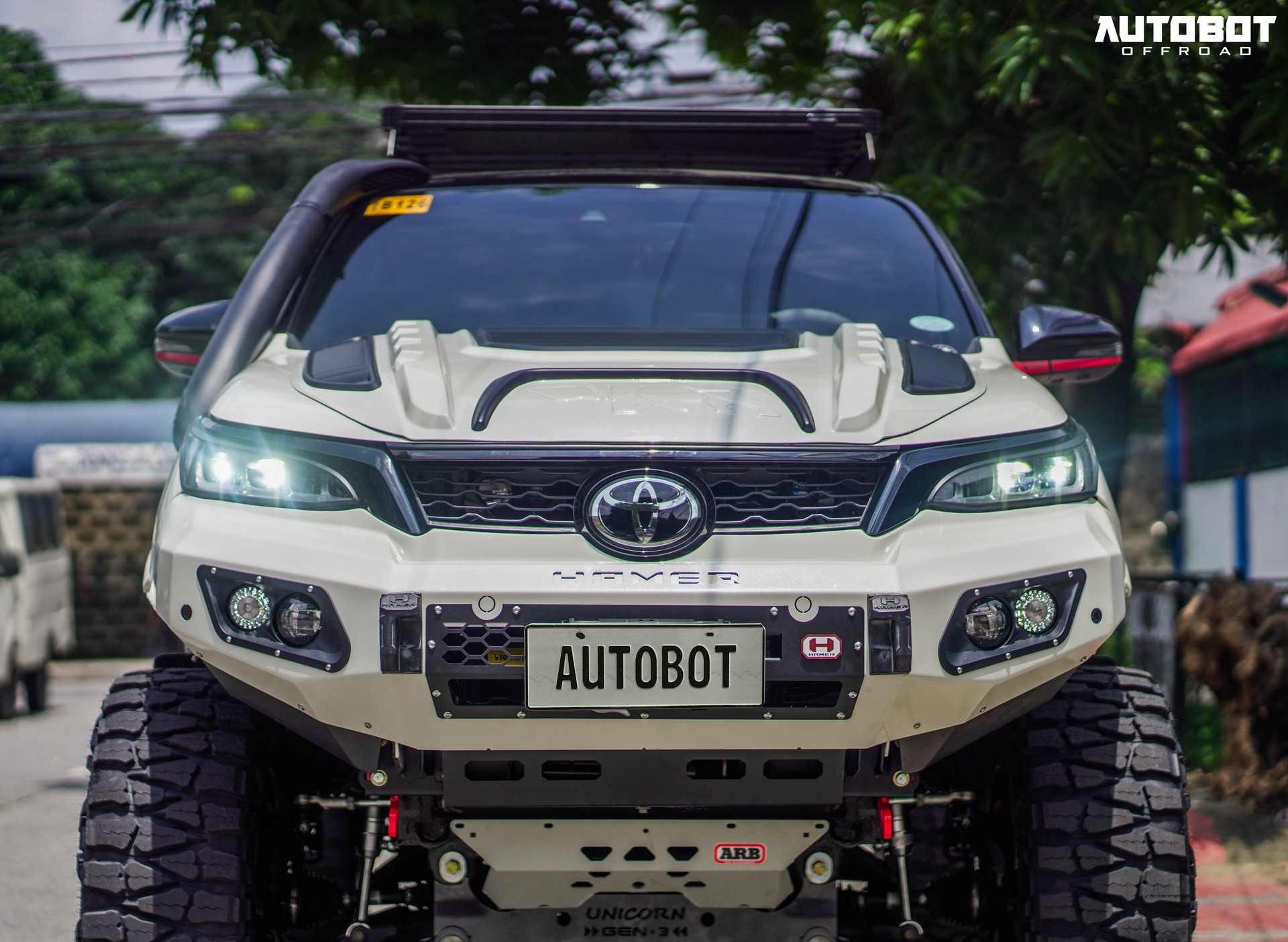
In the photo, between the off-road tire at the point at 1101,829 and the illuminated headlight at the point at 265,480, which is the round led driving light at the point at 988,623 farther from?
the illuminated headlight at the point at 265,480

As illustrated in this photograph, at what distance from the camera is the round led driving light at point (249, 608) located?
275 centimetres

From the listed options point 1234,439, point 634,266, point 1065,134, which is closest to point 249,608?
point 634,266

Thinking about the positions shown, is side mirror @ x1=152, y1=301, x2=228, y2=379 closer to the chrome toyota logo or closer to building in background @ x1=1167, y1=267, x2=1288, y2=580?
the chrome toyota logo

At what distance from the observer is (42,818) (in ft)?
24.2

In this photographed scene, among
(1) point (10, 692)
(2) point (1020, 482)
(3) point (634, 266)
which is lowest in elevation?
(1) point (10, 692)

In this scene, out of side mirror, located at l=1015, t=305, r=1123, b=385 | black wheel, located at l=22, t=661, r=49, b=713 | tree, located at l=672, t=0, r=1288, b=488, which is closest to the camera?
side mirror, located at l=1015, t=305, r=1123, b=385

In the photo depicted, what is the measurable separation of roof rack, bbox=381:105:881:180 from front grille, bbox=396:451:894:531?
1930 millimetres

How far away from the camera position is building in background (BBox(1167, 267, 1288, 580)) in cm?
1366

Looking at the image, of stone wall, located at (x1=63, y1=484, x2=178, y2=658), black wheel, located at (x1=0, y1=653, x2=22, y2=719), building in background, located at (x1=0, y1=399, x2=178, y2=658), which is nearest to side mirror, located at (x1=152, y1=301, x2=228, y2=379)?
black wheel, located at (x1=0, y1=653, x2=22, y2=719)

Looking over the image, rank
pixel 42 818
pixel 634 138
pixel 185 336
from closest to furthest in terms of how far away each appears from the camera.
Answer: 1. pixel 185 336
2. pixel 634 138
3. pixel 42 818

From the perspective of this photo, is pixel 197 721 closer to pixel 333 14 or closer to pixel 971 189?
pixel 971 189

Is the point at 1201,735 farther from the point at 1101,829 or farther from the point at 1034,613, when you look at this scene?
the point at 1034,613

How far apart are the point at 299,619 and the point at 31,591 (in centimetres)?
1136

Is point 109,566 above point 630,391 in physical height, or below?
below
